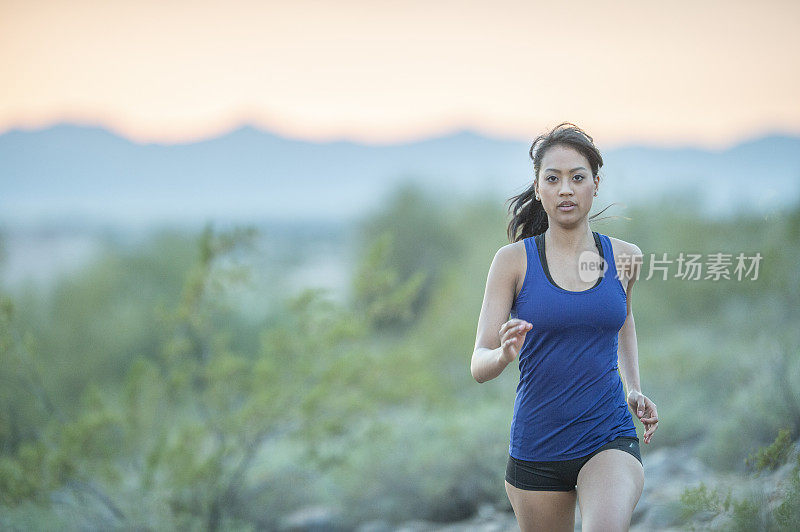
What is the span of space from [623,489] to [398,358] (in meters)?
4.41

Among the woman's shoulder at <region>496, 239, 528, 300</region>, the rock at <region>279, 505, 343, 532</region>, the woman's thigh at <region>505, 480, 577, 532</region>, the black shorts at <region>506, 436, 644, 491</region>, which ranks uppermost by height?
the woman's shoulder at <region>496, 239, 528, 300</region>

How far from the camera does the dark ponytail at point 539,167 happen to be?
2.45 meters

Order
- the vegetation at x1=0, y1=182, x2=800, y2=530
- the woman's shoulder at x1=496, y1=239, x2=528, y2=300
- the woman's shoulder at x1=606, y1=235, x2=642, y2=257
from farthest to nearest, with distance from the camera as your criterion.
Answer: the vegetation at x1=0, y1=182, x2=800, y2=530 < the woman's shoulder at x1=606, y1=235, x2=642, y2=257 < the woman's shoulder at x1=496, y1=239, x2=528, y2=300

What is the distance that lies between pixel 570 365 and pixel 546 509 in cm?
46

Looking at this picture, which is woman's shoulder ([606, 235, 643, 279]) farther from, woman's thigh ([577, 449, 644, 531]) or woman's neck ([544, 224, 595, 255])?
woman's thigh ([577, 449, 644, 531])

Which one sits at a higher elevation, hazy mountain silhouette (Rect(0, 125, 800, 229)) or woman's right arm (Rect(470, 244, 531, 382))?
hazy mountain silhouette (Rect(0, 125, 800, 229))

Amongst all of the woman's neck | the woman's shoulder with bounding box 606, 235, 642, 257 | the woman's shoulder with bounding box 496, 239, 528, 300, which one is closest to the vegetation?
the woman's shoulder with bounding box 606, 235, 642, 257

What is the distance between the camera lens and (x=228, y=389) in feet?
19.9

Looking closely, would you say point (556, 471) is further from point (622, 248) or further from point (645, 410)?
point (622, 248)

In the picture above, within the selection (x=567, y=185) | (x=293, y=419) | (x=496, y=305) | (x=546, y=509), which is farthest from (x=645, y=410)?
(x=293, y=419)

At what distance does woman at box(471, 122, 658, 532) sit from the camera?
7.54ft

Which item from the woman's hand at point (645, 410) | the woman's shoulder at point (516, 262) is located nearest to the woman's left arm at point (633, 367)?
the woman's hand at point (645, 410)

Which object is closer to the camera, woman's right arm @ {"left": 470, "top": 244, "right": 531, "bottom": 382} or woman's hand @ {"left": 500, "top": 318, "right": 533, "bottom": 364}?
woman's hand @ {"left": 500, "top": 318, "right": 533, "bottom": 364}

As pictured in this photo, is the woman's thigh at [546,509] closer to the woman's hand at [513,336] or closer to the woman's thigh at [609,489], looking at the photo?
the woman's thigh at [609,489]
